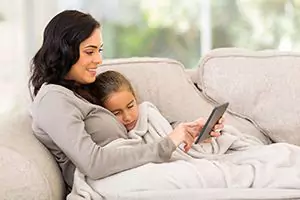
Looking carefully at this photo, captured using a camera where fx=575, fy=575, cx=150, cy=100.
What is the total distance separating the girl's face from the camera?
2059mm

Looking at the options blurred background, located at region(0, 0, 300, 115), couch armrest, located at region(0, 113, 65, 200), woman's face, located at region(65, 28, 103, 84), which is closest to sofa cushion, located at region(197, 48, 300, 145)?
woman's face, located at region(65, 28, 103, 84)

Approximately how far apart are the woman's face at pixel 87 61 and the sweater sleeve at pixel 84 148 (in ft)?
0.54

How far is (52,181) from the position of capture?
5.53ft

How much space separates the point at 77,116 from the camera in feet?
5.86

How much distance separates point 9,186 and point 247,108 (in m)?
1.08

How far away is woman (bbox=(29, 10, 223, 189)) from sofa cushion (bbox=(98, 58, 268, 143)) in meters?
0.26

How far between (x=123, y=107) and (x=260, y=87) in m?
0.59

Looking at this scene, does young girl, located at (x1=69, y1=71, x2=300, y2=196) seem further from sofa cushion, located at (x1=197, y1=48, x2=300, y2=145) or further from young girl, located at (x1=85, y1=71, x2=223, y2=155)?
sofa cushion, located at (x1=197, y1=48, x2=300, y2=145)

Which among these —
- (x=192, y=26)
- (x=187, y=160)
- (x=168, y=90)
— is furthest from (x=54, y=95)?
(x=192, y=26)

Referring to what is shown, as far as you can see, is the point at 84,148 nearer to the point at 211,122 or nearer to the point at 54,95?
the point at 54,95

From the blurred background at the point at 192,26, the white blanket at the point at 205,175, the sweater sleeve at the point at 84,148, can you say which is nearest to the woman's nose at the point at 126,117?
the white blanket at the point at 205,175

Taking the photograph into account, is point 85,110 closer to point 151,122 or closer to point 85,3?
point 151,122

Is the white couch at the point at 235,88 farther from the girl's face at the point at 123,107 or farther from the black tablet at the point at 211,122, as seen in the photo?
the black tablet at the point at 211,122

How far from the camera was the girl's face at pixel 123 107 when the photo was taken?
6.75ft
